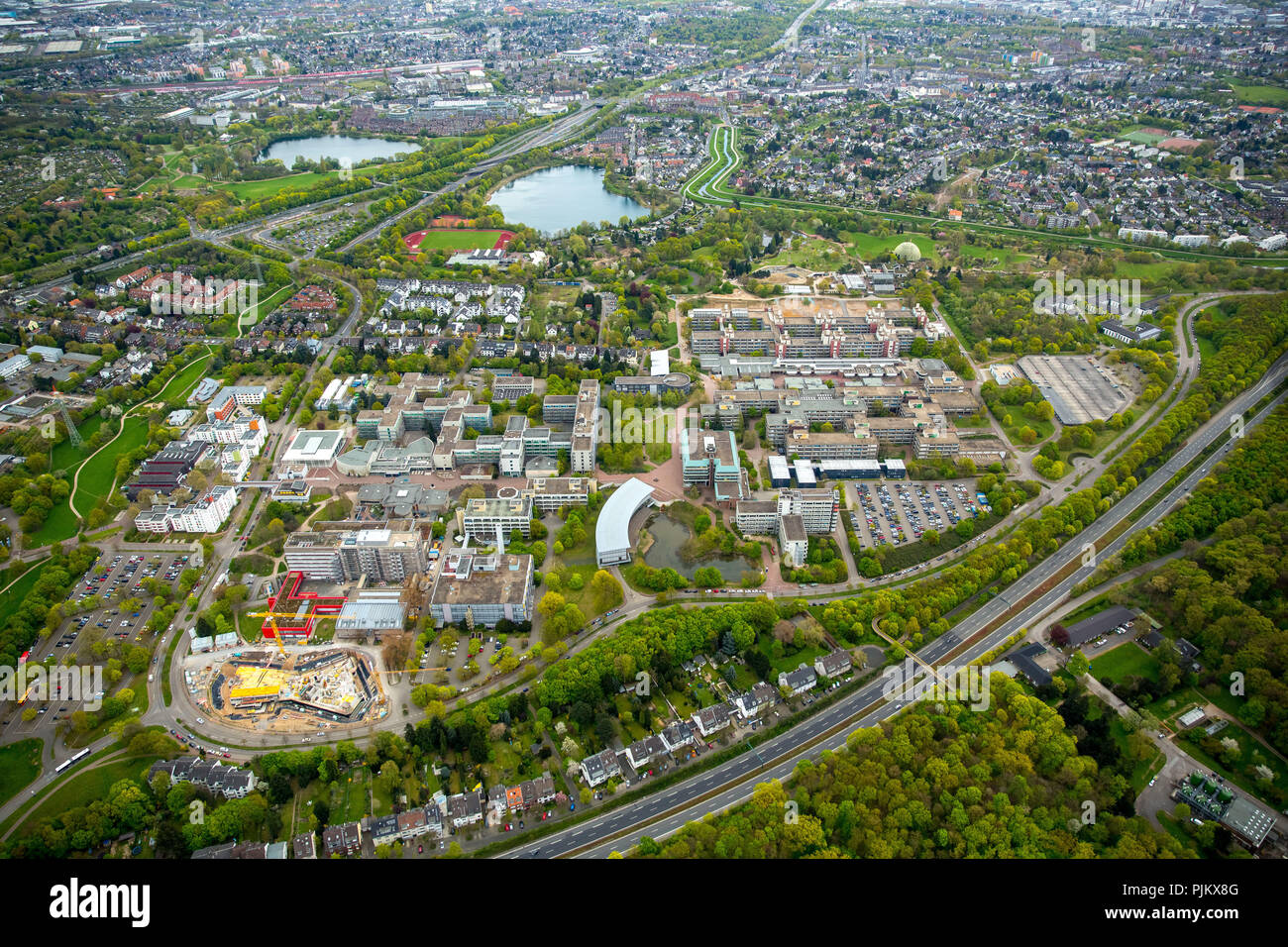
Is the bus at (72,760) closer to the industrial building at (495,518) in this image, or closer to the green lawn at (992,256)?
the industrial building at (495,518)

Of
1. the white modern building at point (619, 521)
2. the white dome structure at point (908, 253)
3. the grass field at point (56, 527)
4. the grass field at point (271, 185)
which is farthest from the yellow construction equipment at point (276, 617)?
the grass field at point (271, 185)

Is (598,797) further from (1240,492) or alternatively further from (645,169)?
(645,169)

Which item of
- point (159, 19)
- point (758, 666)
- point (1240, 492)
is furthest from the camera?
point (159, 19)

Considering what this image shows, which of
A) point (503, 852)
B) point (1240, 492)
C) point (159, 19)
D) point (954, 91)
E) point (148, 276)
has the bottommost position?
point (503, 852)

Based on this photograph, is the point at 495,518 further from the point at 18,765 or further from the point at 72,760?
the point at 18,765

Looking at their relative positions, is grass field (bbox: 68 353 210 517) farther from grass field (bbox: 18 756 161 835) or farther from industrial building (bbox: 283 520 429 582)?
grass field (bbox: 18 756 161 835)

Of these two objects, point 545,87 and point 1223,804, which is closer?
point 1223,804

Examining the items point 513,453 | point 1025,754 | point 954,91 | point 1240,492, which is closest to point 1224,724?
point 1025,754
